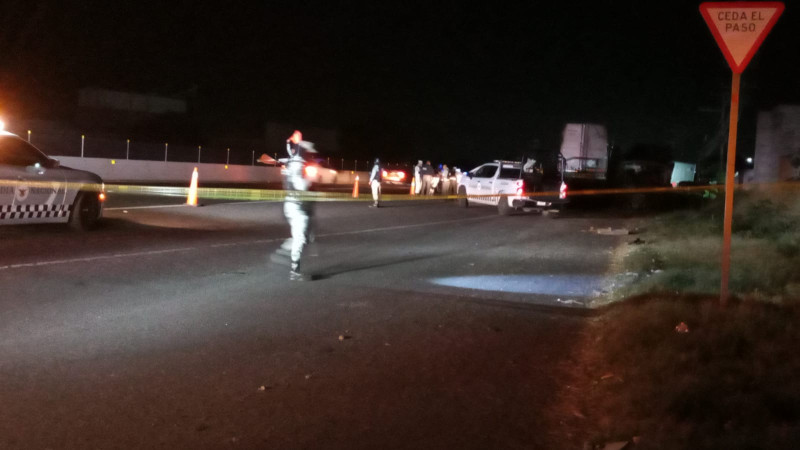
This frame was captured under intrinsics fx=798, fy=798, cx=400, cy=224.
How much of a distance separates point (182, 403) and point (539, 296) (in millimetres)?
5538

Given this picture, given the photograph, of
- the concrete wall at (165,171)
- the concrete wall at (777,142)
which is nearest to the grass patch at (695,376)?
the concrete wall at (777,142)

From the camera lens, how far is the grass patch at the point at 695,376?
188 inches

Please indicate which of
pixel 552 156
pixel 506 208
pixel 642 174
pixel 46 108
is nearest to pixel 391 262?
pixel 506 208

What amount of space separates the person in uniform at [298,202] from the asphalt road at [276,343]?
0.37 m

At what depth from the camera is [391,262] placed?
41.9ft

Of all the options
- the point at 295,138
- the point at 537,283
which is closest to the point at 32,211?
the point at 295,138

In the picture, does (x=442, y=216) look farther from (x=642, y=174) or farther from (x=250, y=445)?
(x=642, y=174)

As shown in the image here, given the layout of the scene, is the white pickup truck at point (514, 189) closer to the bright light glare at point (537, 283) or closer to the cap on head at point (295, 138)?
the bright light glare at point (537, 283)

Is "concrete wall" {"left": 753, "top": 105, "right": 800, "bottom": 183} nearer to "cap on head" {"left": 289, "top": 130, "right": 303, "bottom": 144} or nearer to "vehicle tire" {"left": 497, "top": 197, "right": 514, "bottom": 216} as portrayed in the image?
"vehicle tire" {"left": 497, "top": 197, "right": 514, "bottom": 216}

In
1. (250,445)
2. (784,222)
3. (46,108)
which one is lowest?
(250,445)

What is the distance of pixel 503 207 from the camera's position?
24047 mm

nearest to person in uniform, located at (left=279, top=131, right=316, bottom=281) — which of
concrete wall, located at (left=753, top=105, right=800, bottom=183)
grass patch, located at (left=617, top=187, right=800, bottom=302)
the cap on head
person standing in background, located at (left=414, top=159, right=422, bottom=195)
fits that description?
the cap on head

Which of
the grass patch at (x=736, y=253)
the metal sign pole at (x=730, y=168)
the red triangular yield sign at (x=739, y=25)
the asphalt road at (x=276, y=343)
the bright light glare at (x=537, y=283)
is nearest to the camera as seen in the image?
the asphalt road at (x=276, y=343)

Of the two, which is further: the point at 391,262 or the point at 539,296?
the point at 391,262
